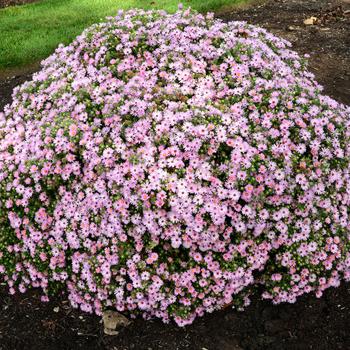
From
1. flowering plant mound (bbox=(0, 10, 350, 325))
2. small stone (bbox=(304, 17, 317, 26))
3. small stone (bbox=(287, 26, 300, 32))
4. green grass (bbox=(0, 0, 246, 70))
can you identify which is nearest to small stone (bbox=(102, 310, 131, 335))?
flowering plant mound (bbox=(0, 10, 350, 325))

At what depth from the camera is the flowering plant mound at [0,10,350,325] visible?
374 cm

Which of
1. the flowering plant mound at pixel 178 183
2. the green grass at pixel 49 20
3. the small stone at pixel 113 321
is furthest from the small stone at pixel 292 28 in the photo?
the small stone at pixel 113 321

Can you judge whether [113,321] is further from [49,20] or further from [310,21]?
[49,20]

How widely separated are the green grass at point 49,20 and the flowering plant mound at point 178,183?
5269 mm

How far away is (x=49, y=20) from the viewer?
10.9 metres

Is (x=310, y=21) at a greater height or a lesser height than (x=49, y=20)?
lesser

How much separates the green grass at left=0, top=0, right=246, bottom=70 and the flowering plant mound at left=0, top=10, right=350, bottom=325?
527cm

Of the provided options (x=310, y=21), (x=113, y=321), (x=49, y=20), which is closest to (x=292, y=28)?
(x=310, y=21)

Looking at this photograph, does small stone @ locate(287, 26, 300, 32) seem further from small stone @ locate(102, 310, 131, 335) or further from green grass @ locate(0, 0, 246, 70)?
small stone @ locate(102, 310, 131, 335)

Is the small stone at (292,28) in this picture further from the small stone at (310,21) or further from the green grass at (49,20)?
the green grass at (49,20)

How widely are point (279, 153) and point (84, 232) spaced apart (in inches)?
66.6

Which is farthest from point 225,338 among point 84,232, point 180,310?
point 84,232

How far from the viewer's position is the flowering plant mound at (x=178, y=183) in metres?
3.74

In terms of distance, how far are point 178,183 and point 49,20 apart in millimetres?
8505
